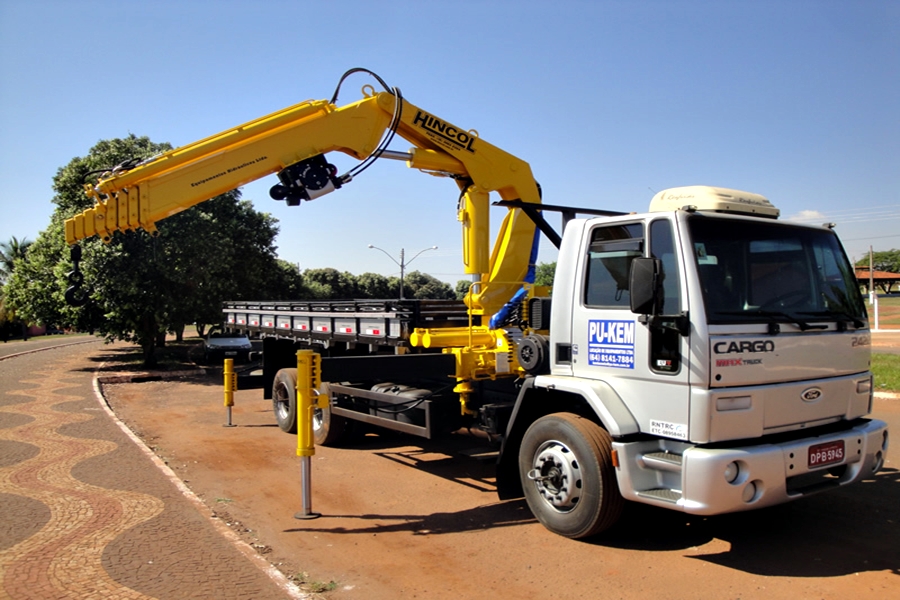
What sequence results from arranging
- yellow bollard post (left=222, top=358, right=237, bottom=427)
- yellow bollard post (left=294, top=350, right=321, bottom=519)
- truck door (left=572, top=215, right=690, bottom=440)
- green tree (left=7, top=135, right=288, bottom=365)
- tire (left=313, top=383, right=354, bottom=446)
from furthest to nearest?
green tree (left=7, top=135, right=288, bottom=365) → yellow bollard post (left=222, top=358, right=237, bottom=427) → tire (left=313, top=383, right=354, bottom=446) → yellow bollard post (left=294, top=350, right=321, bottom=519) → truck door (left=572, top=215, right=690, bottom=440)

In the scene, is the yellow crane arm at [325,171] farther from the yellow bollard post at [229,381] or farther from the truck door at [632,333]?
the yellow bollard post at [229,381]

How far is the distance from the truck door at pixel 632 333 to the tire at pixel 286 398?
5687 mm

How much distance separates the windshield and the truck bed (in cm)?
345

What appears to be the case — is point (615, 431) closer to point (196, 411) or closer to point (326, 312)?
point (326, 312)

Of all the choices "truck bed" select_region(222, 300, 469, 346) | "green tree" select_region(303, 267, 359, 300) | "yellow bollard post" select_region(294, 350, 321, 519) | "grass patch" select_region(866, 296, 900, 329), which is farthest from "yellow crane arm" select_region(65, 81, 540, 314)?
"green tree" select_region(303, 267, 359, 300)

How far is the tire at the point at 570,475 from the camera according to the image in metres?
4.93

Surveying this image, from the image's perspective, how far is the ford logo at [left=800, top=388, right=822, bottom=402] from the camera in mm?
4809

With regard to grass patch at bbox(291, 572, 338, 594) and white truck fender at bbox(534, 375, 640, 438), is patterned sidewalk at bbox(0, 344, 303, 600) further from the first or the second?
white truck fender at bbox(534, 375, 640, 438)

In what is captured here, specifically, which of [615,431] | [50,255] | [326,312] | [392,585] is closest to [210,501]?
[392,585]

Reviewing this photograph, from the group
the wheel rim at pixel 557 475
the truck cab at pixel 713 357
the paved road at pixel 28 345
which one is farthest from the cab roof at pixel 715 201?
the paved road at pixel 28 345

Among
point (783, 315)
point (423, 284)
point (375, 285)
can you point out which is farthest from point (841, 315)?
point (423, 284)

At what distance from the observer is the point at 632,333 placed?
4.94 meters

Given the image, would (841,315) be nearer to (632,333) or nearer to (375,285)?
(632,333)

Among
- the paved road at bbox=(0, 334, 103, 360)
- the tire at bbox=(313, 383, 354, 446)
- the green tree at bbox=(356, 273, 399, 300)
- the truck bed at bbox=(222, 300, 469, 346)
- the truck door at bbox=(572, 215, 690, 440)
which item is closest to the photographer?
the truck door at bbox=(572, 215, 690, 440)
